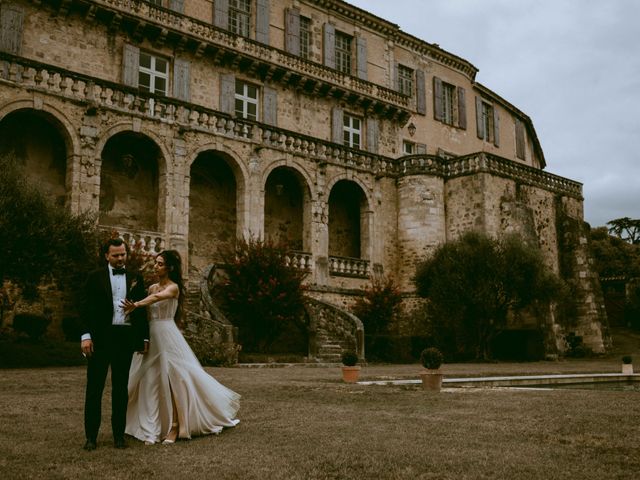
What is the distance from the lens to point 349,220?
1069 inches

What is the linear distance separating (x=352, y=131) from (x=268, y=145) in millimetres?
6329

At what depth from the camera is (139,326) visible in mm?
5863

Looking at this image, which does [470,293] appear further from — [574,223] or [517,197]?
[574,223]

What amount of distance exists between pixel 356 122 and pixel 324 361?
1262 centimetres

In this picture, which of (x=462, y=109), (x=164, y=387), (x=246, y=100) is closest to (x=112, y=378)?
(x=164, y=387)

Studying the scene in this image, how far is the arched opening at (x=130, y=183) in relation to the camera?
804 inches

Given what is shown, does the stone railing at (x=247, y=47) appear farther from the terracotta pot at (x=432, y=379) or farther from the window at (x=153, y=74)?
the terracotta pot at (x=432, y=379)

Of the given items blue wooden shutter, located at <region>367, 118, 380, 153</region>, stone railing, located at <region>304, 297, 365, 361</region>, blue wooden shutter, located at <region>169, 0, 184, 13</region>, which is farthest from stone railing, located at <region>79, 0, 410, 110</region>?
stone railing, located at <region>304, 297, 365, 361</region>

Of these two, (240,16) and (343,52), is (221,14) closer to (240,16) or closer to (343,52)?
(240,16)

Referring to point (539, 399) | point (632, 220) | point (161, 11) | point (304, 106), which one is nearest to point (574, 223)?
point (304, 106)

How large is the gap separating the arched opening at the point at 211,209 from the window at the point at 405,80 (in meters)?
11.3

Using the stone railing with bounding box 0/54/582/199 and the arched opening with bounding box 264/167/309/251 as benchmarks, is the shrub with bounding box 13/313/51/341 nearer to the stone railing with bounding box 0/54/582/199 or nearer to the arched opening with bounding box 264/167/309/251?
the stone railing with bounding box 0/54/582/199

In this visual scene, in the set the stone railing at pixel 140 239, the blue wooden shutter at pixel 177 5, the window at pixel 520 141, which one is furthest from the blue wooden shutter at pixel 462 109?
the stone railing at pixel 140 239

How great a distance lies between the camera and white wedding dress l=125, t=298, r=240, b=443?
595cm
